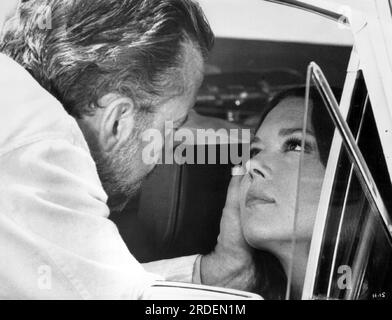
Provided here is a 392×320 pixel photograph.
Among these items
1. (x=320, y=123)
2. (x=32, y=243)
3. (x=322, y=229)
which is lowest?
(x=32, y=243)

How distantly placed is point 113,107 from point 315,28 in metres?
0.83

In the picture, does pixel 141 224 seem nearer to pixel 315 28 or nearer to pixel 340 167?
pixel 340 167

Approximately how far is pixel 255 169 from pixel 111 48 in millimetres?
705

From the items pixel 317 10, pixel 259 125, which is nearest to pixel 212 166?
pixel 259 125

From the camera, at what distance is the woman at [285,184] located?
202 centimetres

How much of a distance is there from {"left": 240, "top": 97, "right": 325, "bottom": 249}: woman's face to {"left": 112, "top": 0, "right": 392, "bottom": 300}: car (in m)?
0.04

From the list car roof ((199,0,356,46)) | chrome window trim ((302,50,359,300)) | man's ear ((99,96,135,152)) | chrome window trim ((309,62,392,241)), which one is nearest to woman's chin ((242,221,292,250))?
chrome window trim ((302,50,359,300))

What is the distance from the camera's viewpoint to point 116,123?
2039 mm

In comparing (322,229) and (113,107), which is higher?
(113,107)

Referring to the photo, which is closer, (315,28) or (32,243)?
(32,243)

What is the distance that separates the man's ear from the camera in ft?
6.67

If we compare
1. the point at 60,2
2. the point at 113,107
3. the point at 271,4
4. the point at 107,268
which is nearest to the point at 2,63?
the point at 60,2

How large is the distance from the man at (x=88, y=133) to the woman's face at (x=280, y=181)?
3.5 inches

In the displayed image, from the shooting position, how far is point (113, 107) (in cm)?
203
